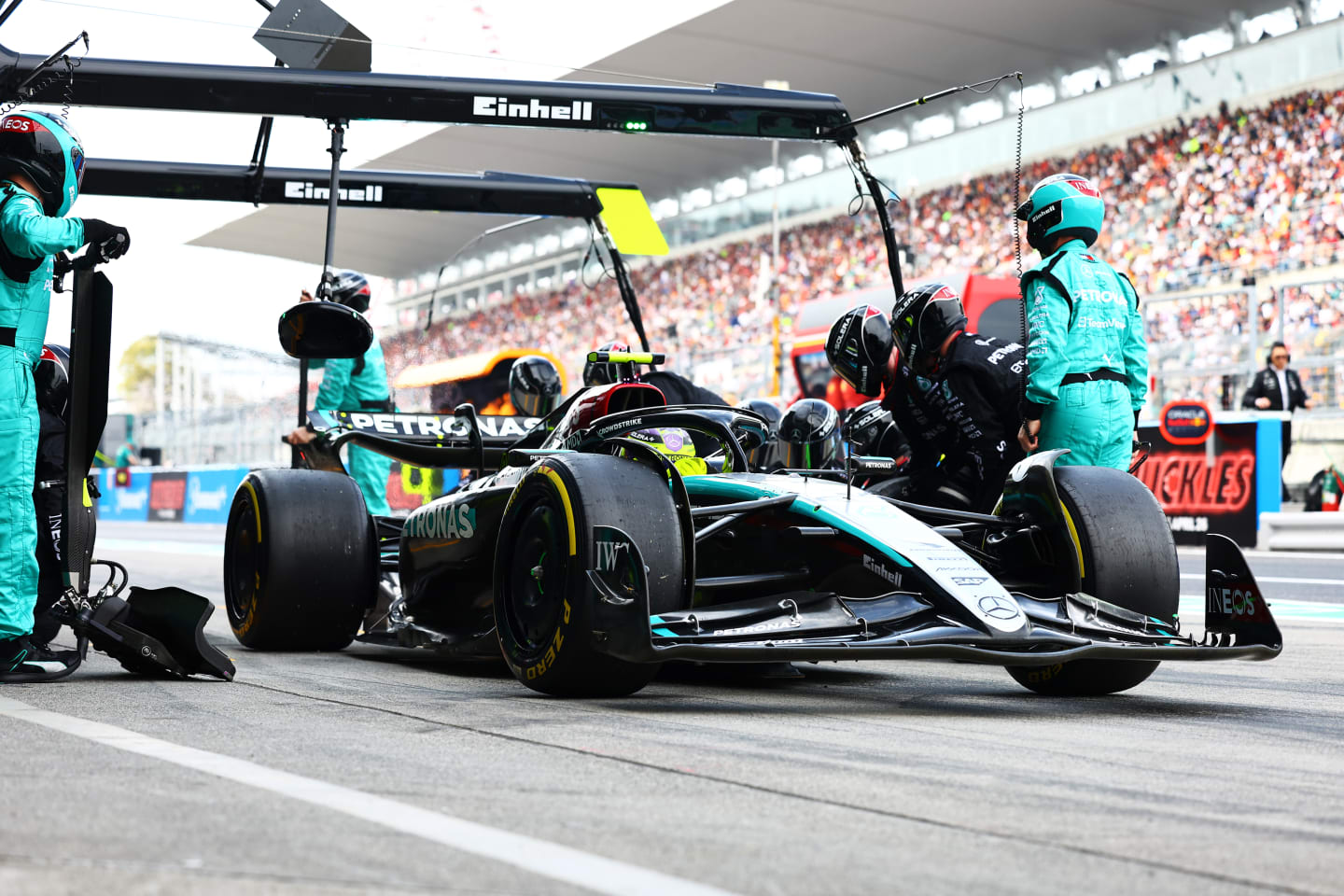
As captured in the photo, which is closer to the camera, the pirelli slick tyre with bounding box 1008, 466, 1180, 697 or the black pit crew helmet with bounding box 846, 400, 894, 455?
the pirelli slick tyre with bounding box 1008, 466, 1180, 697

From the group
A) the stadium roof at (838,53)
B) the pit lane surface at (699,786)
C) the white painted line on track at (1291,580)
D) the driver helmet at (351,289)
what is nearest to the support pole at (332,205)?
the driver helmet at (351,289)

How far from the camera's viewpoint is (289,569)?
6.38m

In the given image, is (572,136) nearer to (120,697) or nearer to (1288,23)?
(1288,23)

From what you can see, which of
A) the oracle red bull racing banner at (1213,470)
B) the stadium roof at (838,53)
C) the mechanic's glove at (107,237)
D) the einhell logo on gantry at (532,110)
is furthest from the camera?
the stadium roof at (838,53)

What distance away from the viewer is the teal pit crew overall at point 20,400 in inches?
200

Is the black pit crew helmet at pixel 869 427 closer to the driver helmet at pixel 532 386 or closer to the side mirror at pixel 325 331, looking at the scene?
the driver helmet at pixel 532 386

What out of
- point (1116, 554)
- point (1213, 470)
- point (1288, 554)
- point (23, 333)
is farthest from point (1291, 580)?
point (23, 333)

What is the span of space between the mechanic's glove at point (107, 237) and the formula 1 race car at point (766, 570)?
1.43m

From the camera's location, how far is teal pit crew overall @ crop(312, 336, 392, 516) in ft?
30.2

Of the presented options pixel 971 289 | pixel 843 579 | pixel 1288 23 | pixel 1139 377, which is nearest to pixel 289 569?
pixel 843 579

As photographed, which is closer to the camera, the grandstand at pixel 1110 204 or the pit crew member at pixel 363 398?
the pit crew member at pixel 363 398

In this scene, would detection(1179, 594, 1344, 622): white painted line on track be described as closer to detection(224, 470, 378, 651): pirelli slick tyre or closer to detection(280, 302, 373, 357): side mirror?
detection(224, 470, 378, 651): pirelli slick tyre

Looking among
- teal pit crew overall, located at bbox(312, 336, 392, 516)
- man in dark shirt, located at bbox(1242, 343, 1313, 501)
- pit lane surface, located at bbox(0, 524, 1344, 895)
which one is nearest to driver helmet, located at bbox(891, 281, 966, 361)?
pit lane surface, located at bbox(0, 524, 1344, 895)

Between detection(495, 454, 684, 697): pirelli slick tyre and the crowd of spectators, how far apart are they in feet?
39.5
